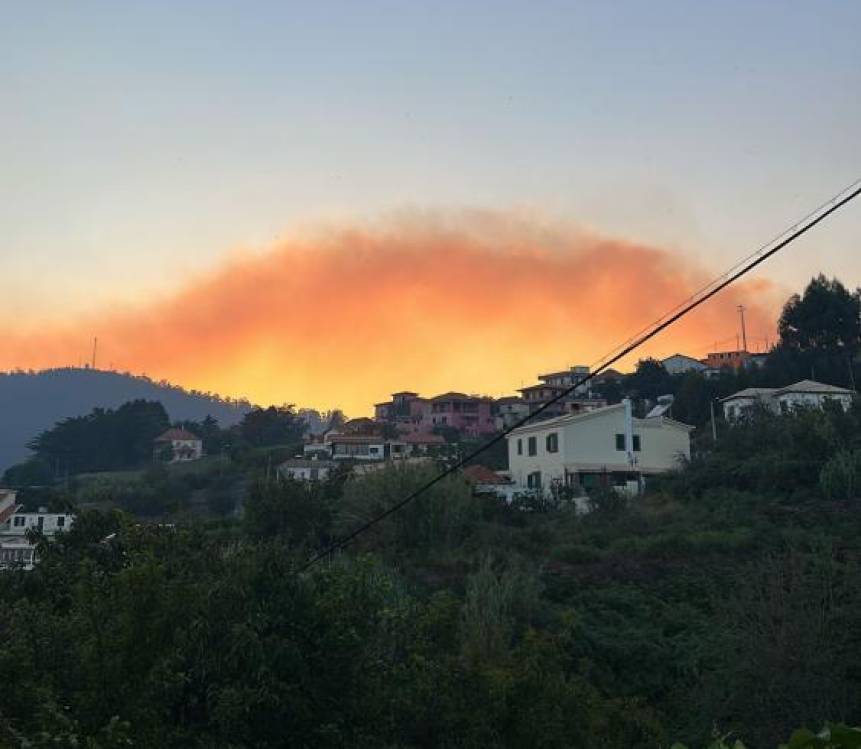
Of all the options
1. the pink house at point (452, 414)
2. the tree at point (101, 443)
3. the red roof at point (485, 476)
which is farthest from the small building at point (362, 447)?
the tree at point (101, 443)

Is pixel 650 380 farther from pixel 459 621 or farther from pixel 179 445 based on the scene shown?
pixel 459 621

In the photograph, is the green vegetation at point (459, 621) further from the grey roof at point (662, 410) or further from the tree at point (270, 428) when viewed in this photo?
the tree at point (270, 428)

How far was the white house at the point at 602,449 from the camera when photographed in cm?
4891

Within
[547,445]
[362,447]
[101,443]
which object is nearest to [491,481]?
[547,445]

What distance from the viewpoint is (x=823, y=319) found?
68938 mm

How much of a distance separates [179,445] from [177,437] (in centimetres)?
173

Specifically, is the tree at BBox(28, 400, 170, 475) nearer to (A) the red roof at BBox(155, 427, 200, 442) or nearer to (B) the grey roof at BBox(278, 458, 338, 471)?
(A) the red roof at BBox(155, 427, 200, 442)

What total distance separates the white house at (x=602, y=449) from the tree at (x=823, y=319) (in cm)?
2225

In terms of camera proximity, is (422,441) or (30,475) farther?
(30,475)

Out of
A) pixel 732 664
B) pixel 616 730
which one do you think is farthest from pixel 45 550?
pixel 732 664

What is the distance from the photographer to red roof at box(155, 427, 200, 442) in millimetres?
102750

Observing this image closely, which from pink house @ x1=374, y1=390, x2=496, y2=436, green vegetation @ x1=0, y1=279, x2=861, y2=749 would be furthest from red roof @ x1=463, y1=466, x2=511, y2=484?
pink house @ x1=374, y1=390, x2=496, y2=436

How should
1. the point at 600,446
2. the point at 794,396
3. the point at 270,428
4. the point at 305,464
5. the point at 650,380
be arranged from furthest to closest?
the point at 270,428
the point at 650,380
the point at 305,464
the point at 794,396
the point at 600,446

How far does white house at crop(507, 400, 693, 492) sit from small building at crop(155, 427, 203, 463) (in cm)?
5589
